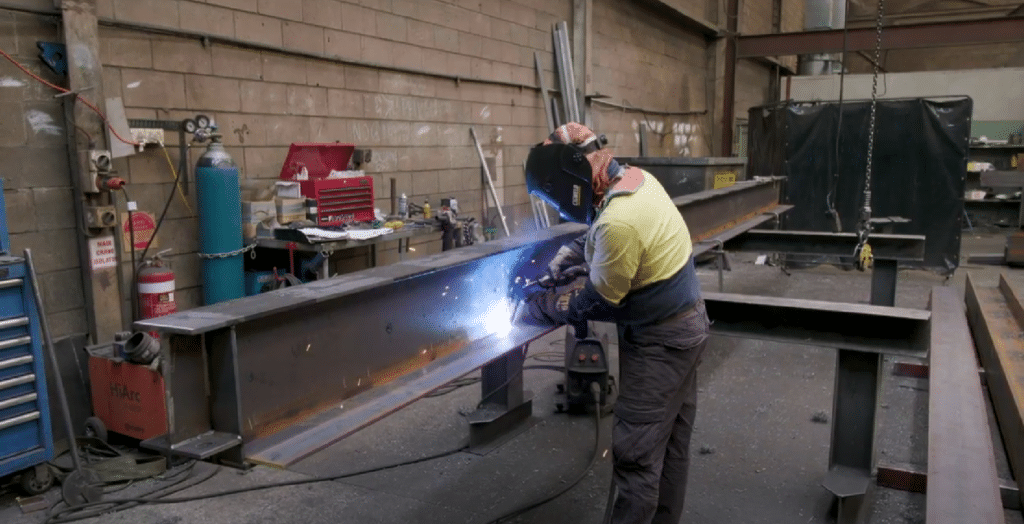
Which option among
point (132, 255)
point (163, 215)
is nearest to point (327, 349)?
point (132, 255)

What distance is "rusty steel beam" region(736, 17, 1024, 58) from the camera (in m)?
10.1

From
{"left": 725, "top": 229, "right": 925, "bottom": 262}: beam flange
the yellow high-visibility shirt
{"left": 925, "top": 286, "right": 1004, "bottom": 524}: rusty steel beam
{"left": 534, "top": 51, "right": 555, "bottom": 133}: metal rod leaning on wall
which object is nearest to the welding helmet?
the yellow high-visibility shirt

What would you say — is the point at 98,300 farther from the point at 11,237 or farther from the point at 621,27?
the point at 621,27

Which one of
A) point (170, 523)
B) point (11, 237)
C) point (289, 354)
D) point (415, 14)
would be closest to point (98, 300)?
point (11, 237)

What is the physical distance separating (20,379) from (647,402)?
289 centimetres

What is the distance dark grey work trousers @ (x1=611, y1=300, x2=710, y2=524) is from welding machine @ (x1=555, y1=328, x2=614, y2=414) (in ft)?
5.43

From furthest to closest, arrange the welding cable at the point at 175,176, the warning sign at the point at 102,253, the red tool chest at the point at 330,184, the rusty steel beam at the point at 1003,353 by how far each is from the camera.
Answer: the red tool chest at the point at 330,184, the welding cable at the point at 175,176, the warning sign at the point at 102,253, the rusty steel beam at the point at 1003,353

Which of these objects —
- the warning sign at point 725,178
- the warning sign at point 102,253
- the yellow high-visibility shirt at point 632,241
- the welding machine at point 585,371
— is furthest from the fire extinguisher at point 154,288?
the warning sign at point 725,178

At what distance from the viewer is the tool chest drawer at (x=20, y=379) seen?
11.0ft

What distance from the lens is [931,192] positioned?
9.20 m

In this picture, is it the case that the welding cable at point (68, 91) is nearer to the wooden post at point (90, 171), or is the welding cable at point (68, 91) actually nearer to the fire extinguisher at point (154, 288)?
the wooden post at point (90, 171)

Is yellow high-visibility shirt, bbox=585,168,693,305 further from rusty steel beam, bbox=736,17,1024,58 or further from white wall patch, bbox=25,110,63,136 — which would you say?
rusty steel beam, bbox=736,17,1024,58

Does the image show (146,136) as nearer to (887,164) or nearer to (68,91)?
(68,91)

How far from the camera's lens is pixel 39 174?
4.00 meters
